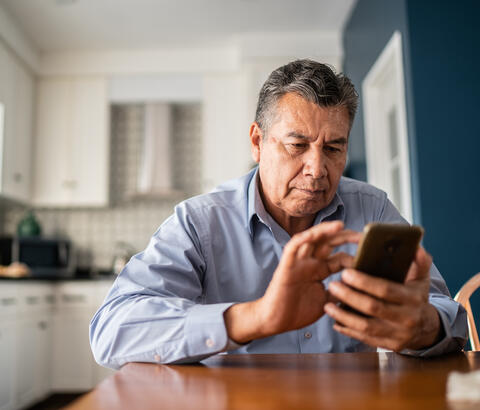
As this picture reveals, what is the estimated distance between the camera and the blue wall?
2570mm

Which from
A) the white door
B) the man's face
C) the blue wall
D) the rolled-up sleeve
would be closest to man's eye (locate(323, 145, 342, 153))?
the man's face

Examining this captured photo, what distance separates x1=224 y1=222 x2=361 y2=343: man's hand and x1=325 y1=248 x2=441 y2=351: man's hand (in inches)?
1.9

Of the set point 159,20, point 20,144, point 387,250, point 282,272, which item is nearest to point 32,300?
point 20,144

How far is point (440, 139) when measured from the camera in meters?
2.63

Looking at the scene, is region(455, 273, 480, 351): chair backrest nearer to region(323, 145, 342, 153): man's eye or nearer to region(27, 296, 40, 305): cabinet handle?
region(323, 145, 342, 153): man's eye

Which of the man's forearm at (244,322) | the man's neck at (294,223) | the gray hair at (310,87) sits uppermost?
the gray hair at (310,87)

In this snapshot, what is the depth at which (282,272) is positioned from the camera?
2.49 feet

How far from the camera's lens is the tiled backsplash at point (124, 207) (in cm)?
486

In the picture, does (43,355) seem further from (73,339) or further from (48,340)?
(73,339)

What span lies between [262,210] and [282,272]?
0.53 m

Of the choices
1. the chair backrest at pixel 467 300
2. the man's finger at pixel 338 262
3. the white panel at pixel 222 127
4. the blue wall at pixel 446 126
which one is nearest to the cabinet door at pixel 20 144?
the white panel at pixel 222 127

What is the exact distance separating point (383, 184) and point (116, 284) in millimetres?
2789

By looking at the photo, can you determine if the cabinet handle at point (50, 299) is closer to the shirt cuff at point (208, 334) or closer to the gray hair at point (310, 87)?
the gray hair at point (310, 87)

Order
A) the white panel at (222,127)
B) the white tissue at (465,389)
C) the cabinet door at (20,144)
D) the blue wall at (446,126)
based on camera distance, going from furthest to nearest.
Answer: the white panel at (222,127) → the cabinet door at (20,144) → the blue wall at (446,126) → the white tissue at (465,389)
